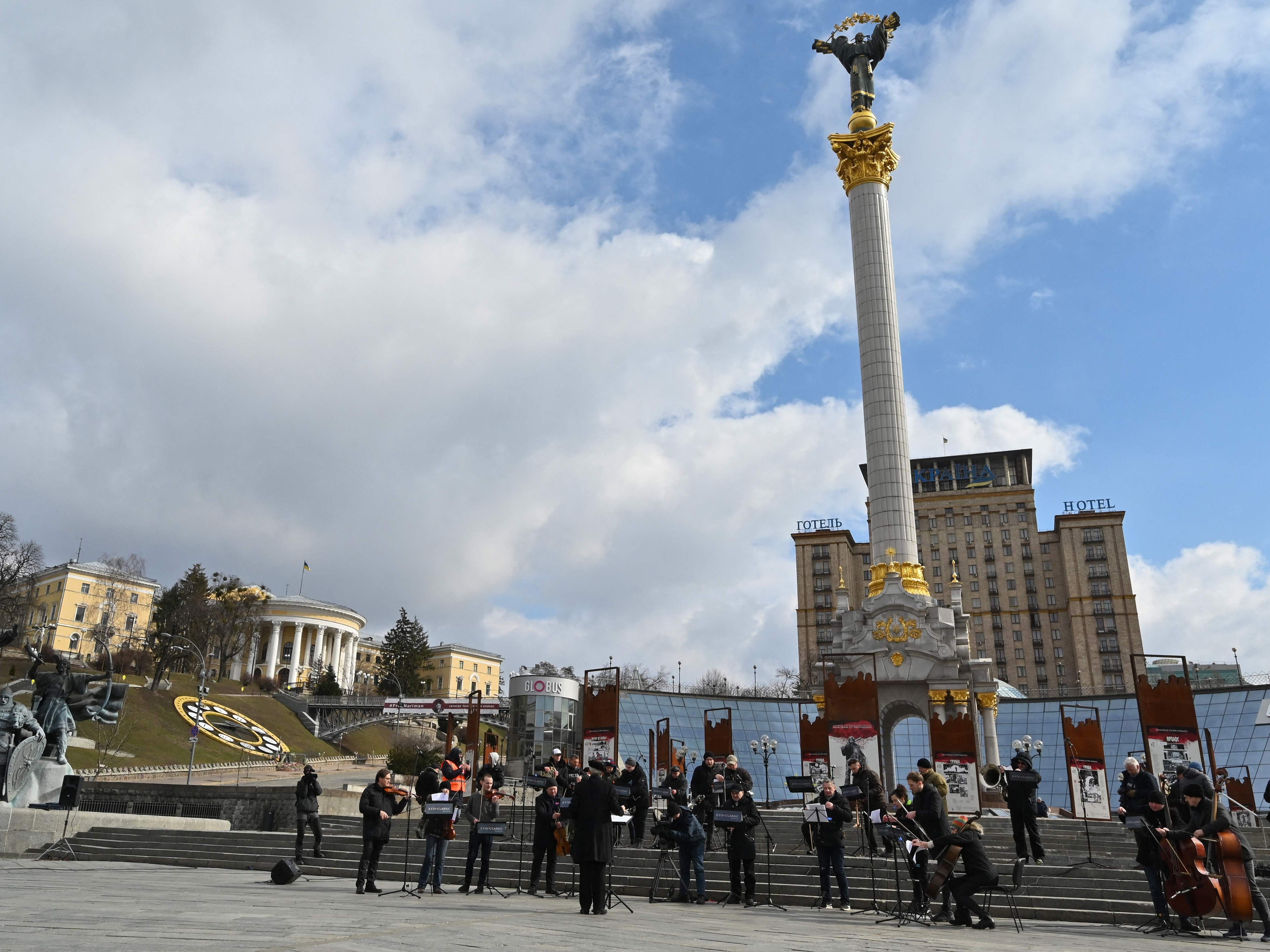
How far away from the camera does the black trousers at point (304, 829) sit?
57.2 feet

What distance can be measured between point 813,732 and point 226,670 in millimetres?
74353

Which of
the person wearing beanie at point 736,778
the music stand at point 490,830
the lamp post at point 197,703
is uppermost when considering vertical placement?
the lamp post at point 197,703

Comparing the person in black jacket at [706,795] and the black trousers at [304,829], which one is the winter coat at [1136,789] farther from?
the black trousers at [304,829]

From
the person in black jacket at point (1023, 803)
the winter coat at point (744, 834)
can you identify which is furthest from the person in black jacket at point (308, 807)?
the person in black jacket at point (1023, 803)

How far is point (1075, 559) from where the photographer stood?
102 meters

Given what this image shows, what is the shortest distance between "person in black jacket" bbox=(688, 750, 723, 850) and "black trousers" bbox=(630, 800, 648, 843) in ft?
3.27

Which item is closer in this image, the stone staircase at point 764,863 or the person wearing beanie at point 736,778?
the stone staircase at point 764,863

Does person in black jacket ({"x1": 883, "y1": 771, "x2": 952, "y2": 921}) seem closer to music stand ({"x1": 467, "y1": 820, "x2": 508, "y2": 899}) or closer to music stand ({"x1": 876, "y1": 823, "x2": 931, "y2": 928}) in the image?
music stand ({"x1": 876, "y1": 823, "x2": 931, "y2": 928})

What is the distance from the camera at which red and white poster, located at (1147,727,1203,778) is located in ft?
78.5

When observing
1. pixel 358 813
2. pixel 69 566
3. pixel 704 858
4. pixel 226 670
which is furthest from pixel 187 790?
pixel 69 566

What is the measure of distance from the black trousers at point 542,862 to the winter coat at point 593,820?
2434 millimetres

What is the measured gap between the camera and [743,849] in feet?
47.1

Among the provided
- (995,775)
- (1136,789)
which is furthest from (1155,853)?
(995,775)

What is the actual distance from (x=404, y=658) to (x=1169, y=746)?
86609mm
